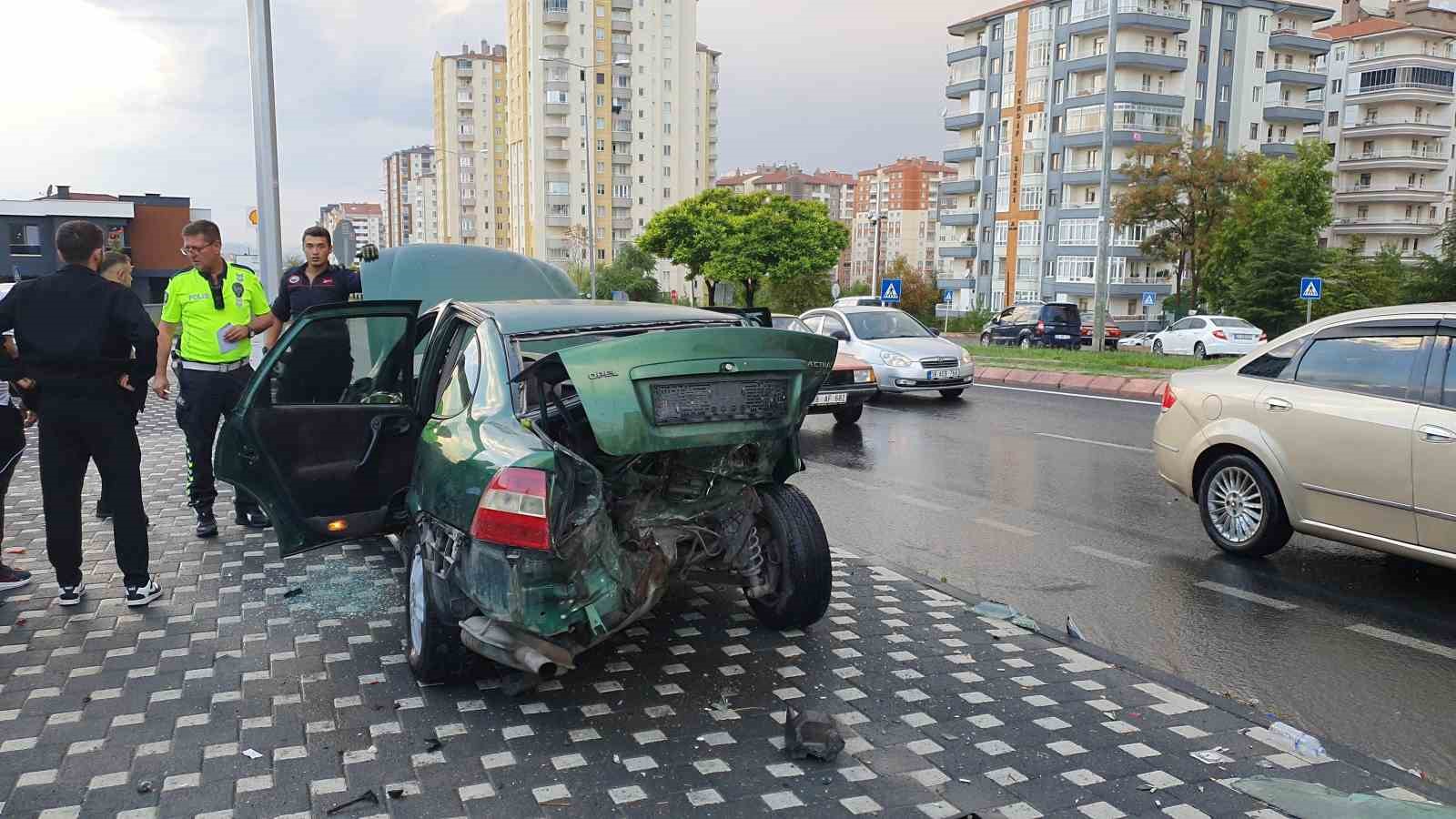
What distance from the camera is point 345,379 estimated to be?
6258 millimetres

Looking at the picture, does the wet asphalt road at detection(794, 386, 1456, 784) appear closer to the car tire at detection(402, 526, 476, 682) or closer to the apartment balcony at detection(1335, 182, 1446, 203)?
the car tire at detection(402, 526, 476, 682)

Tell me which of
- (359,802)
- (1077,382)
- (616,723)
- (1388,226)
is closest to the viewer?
(359,802)

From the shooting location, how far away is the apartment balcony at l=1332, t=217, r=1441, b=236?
274 ft

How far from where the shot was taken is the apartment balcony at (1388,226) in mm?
83625

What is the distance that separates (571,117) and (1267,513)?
9967 centimetres

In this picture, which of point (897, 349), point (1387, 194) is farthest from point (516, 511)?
point (1387, 194)

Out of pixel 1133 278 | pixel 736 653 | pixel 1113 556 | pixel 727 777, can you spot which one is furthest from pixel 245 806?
pixel 1133 278

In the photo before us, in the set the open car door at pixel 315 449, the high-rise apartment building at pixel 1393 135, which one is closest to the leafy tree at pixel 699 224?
the open car door at pixel 315 449

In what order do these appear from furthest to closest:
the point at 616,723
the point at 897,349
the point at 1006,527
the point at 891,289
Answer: the point at 891,289, the point at 897,349, the point at 1006,527, the point at 616,723

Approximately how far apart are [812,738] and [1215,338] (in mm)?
32326

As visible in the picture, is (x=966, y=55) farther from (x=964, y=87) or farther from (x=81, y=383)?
(x=81, y=383)

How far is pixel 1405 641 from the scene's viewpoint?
213 inches

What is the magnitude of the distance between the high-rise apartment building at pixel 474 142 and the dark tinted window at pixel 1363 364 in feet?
420

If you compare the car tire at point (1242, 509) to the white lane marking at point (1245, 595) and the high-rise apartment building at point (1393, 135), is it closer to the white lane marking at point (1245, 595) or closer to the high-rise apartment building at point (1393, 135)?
the white lane marking at point (1245, 595)
